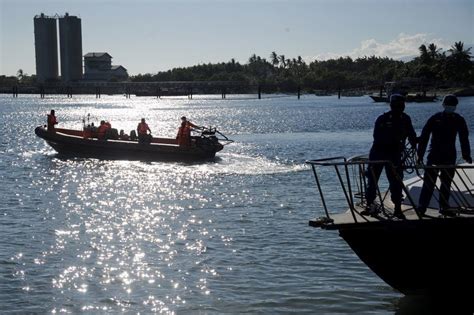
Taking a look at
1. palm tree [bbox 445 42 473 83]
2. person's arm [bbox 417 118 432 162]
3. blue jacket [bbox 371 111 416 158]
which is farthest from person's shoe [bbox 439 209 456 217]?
palm tree [bbox 445 42 473 83]

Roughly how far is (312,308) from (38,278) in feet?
19.0

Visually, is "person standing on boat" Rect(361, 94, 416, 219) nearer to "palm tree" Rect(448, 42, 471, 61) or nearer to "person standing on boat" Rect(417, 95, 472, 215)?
"person standing on boat" Rect(417, 95, 472, 215)

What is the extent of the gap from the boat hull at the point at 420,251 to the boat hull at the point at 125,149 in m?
23.6

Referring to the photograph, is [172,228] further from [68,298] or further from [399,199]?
[399,199]

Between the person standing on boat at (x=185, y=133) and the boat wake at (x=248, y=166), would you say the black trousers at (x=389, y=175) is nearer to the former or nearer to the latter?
the boat wake at (x=248, y=166)

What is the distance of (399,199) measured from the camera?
1062cm

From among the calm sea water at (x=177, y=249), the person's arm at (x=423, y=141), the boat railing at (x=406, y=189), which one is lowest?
the calm sea water at (x=177, y=249)

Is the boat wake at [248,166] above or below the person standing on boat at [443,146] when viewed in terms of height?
below

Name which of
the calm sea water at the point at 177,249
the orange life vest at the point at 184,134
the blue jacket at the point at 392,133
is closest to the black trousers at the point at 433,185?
the blue jacket at the point at 392,133

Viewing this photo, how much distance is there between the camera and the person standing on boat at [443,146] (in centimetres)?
1070

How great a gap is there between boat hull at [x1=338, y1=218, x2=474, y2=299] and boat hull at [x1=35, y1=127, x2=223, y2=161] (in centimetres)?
2359

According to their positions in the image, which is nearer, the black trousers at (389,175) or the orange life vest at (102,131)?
the black trousers at (389,175)

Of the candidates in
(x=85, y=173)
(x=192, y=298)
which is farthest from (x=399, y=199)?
(x=85, y=173)

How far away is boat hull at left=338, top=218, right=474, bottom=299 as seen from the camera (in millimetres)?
10352
